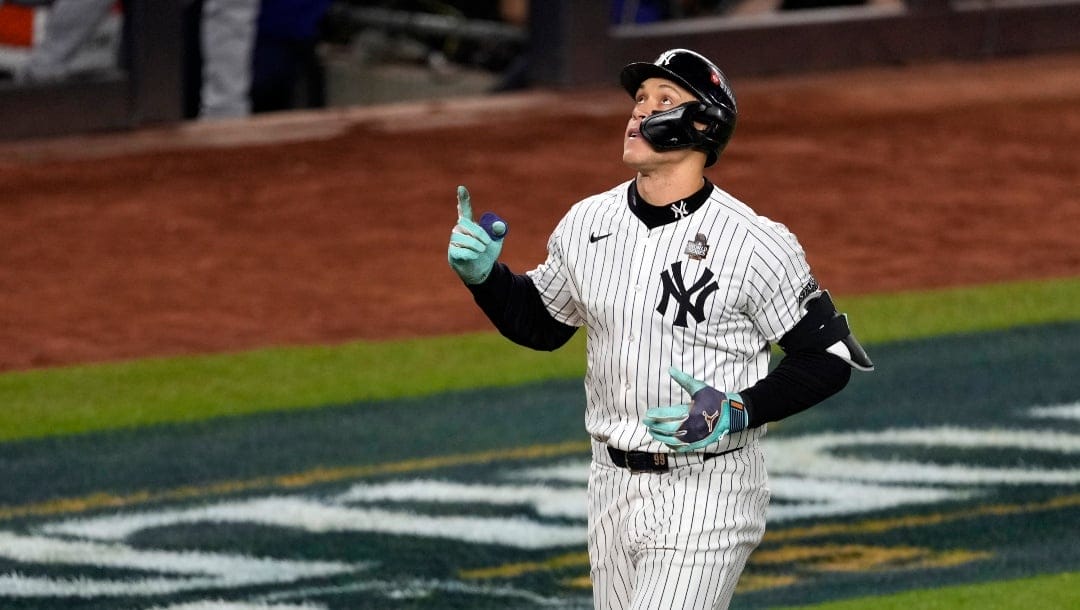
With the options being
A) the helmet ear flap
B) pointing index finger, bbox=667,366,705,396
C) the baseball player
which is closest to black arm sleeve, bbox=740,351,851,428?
the baseball player

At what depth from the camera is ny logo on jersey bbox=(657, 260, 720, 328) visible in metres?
4.00

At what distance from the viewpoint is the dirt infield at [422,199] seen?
9.66 metres

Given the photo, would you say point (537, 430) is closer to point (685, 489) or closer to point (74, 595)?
point (74, 595)

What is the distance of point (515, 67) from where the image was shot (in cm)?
1427

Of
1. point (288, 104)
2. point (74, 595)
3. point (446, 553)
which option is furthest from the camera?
point (288, 104)

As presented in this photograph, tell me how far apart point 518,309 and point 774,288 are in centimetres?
60

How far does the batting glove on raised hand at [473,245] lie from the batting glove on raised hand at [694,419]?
516 mm

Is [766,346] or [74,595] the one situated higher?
[766,346]

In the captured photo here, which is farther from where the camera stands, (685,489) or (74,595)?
(74,595)

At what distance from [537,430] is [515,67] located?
6.76 metres

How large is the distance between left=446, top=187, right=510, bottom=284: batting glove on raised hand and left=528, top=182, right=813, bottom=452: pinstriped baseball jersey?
19 cm

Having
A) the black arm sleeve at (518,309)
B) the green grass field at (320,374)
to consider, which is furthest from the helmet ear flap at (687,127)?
the green grass field at (320,374)

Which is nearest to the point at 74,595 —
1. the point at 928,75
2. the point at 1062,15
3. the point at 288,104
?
the point at 288,104

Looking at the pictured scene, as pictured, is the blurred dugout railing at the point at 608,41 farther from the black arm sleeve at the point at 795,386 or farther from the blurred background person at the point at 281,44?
the black arm sleeve at the point at 795,386
